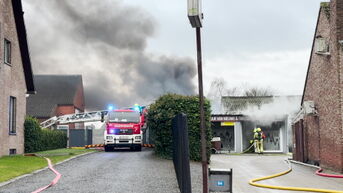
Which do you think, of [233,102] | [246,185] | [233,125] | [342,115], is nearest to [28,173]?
[246,185]

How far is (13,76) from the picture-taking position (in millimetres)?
22797

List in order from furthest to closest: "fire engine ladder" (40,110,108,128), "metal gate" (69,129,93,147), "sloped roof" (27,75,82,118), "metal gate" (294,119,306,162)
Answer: "sloped roof" (27,75,82,118) < "metal gate" (69,129,93,147) < "fire engine ladder" (40,110,108,128) < "metal gate" (294,119,306,162)

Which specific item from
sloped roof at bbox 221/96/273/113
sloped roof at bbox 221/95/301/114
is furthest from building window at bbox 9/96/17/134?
sloped roof at bbox 221/96/273/113

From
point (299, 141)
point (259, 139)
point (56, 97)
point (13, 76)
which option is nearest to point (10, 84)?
point (13, 76)

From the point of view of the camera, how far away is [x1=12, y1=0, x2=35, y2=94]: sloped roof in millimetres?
23231

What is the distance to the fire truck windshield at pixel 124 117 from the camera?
27516mm

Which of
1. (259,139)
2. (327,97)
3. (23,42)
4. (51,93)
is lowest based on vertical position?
(259,139)

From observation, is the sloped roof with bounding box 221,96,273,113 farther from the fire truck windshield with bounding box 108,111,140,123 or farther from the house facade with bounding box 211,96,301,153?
the fire truck windshield with bounding box 108,111,140,123

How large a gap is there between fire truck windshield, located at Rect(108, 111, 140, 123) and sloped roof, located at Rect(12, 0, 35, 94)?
16.2ft

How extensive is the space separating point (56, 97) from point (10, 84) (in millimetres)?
27972

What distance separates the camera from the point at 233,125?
37.4 meters

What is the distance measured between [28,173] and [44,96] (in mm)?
37387

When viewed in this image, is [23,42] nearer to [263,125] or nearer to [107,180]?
[107,180]

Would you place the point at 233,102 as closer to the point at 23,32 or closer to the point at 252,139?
the point at 252,139
